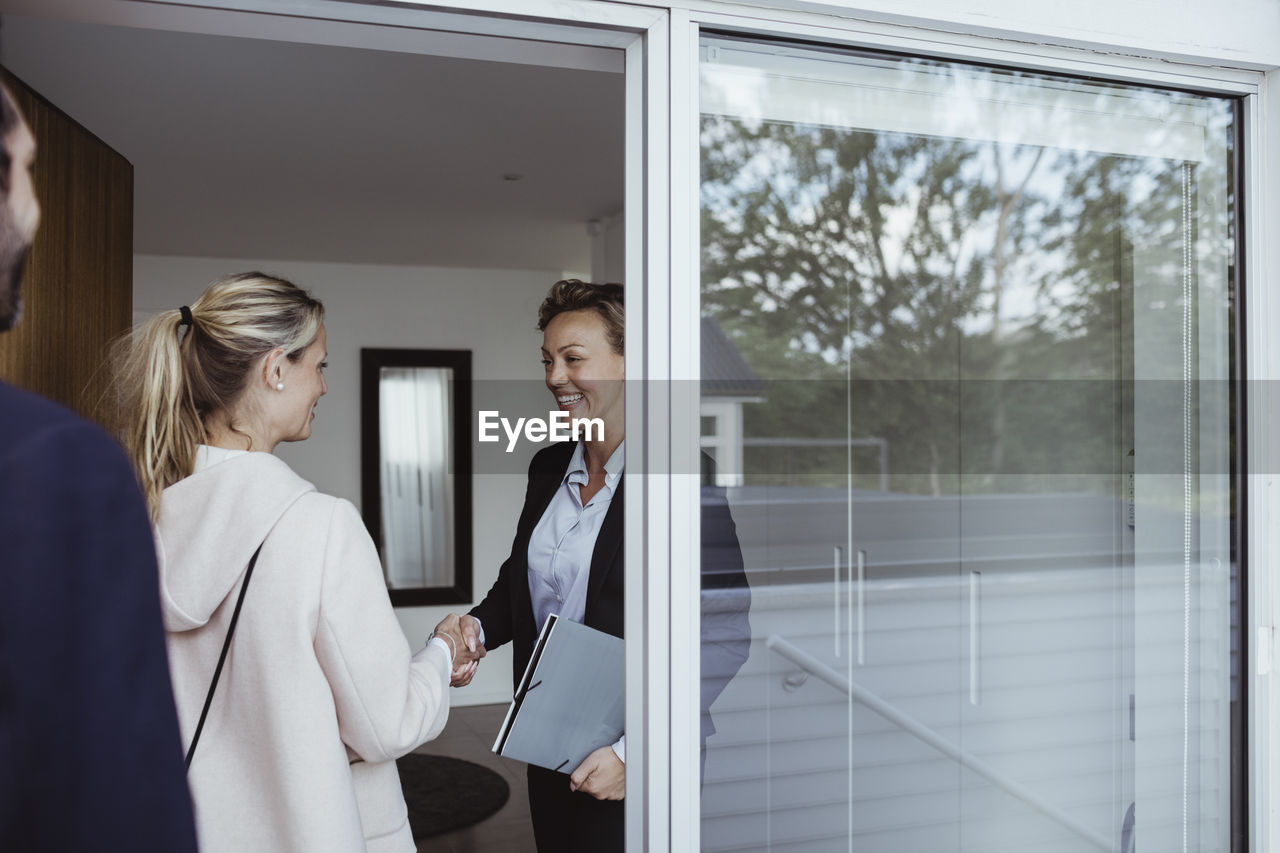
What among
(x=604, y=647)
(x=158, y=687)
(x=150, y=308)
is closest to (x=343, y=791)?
(x=604, y=647)

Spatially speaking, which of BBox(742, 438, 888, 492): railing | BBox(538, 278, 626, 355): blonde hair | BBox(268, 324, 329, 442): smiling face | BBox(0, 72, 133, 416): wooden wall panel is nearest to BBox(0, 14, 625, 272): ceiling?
BBox(0, 72, 133, 416): wooden wall panel

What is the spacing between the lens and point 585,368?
200 centimetres

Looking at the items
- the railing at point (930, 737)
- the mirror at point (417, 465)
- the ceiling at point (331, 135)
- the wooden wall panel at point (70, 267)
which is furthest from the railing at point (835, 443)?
the mirror at point (417, 465)

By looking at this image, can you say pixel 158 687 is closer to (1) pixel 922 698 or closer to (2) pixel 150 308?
(1) pixel 922 698

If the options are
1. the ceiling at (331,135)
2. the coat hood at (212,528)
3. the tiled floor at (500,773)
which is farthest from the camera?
→ the tiled floor at (500,773)

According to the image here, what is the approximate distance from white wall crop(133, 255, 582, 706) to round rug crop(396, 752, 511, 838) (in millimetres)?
1183

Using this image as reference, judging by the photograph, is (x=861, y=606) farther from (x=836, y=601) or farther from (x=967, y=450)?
(x=967, y=450)

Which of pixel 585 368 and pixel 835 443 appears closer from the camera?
pixel 835 443

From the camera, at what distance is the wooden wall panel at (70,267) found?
1641 millimetres

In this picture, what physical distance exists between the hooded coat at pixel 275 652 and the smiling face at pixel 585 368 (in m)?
0.74

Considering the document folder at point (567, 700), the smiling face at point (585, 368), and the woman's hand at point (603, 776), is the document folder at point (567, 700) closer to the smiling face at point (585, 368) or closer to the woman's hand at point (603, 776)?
the woman's hand at point (603, 776)

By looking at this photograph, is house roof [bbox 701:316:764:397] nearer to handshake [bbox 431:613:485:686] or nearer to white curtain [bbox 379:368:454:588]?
handshake [bbox 431:613:485:686]

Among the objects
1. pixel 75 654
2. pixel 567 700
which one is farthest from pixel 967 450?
pixel 75 654

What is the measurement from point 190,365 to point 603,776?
0.95 m
